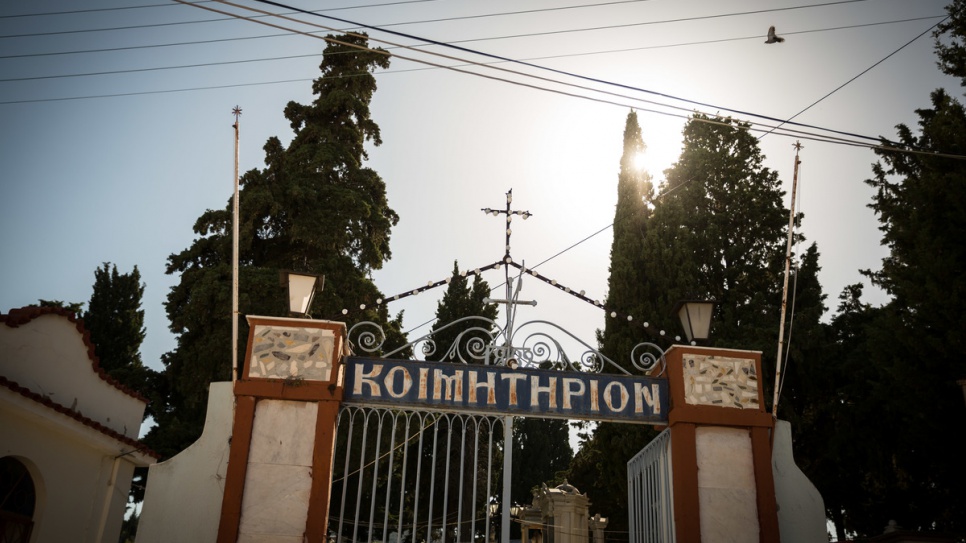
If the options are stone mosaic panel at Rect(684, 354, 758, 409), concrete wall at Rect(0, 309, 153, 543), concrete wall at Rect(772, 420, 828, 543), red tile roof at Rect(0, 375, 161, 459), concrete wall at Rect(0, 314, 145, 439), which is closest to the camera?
red tile roof at Rect(0, 375, 161, 459)

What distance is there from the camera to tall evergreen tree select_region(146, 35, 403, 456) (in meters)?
15.5

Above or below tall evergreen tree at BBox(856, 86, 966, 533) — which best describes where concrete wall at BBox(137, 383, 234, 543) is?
below

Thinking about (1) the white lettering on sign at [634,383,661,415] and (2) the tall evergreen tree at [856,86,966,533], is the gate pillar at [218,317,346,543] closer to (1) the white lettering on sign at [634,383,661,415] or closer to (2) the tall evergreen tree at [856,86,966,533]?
(1) the white lettering on sign at [634,383,661,415]

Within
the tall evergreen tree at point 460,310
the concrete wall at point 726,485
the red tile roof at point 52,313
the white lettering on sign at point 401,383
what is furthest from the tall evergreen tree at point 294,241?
the concrete wall at point 726,485

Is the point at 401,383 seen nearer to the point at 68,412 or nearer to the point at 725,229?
the point at 68,412

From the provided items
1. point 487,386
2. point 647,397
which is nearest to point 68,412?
point 487,386

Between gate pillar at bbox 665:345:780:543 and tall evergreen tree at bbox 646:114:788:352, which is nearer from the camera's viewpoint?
gate pillar at bbox 665:345:780:543

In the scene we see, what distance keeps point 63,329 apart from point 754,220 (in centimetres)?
1602

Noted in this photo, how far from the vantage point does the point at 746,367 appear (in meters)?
7.61

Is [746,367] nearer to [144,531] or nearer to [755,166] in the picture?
[144,531]

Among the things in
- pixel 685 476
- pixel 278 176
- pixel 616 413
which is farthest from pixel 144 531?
pixel 278 176

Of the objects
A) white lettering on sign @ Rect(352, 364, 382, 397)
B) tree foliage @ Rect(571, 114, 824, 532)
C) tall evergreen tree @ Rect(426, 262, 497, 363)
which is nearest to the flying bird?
white lettering on sign @ Rect(352, 364, 382, 397)

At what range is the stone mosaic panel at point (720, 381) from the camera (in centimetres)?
746

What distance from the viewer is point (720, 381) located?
7.54m
